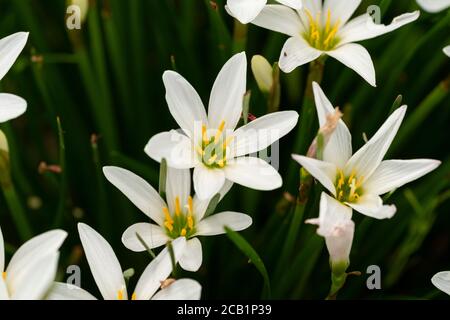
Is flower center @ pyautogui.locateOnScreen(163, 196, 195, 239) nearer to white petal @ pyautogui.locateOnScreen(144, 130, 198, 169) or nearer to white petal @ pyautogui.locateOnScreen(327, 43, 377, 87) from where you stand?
white petal @ pyautogui.locateOnScreen(144, 130, 198, 169)

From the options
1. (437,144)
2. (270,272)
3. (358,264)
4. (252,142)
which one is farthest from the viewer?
(437,144)

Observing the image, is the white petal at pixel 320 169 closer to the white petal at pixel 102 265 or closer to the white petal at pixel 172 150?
the white petal at pixel 172 150

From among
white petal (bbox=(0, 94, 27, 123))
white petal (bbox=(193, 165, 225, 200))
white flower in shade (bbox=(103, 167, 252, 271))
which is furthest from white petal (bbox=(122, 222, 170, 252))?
white petal (bbox=(0, 94, 27, 123))

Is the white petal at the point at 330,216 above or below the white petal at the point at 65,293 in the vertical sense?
above

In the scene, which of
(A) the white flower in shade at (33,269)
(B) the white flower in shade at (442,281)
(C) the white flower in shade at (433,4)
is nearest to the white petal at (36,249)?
(A) the white flower in shade at (33,269)

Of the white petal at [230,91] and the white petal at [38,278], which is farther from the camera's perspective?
the white petal at [230,91]
